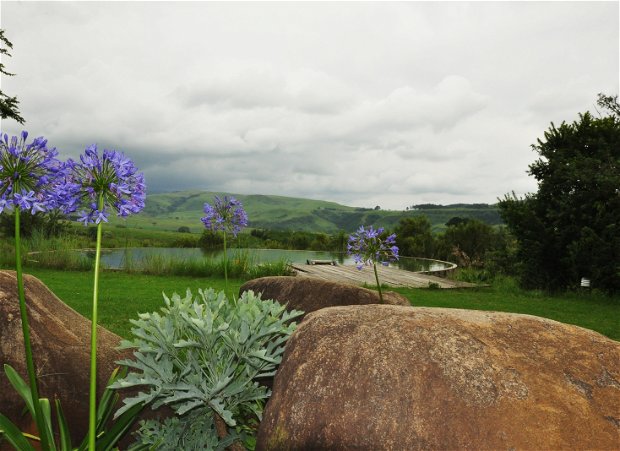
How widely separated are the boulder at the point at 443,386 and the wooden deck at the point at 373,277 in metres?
14.5

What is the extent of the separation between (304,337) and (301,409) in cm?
56

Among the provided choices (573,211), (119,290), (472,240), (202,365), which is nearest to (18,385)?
(202,365)

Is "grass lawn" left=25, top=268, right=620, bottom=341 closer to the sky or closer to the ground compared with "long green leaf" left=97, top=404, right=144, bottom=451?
closer to the ground

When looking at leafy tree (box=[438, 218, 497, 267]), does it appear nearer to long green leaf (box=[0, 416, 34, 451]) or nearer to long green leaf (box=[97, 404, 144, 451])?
long green leaf (box=[97, 404, 144, 451])

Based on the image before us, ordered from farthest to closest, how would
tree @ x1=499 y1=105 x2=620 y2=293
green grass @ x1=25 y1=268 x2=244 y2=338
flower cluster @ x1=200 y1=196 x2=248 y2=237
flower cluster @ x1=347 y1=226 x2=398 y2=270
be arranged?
tree @ x1=499 y1=105 x2=620 y2=293 → green grass @ x1=25 y1=268 x2=244 y2=338 → flower cluster @ x1=347 y1=226 x2=398 y2=270 → flower cluster @ x1=200 y1=196 x2=248 y2=237

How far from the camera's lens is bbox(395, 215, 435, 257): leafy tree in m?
33.3

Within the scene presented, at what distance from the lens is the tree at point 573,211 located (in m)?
16.9

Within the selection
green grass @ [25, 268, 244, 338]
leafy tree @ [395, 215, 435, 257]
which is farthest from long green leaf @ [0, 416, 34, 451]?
leafy tree @ [395, 215, 435, 257]

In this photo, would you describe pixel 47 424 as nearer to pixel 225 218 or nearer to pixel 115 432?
pixel 115 432

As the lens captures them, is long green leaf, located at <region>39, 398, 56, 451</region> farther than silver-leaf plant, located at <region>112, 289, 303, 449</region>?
No

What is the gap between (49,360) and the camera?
15.2ft

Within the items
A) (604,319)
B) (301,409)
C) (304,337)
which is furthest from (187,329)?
(604,319)

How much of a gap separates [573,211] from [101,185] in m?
18.7

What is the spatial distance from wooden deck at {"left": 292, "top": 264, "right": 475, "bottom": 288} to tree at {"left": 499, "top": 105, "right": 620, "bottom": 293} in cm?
327
